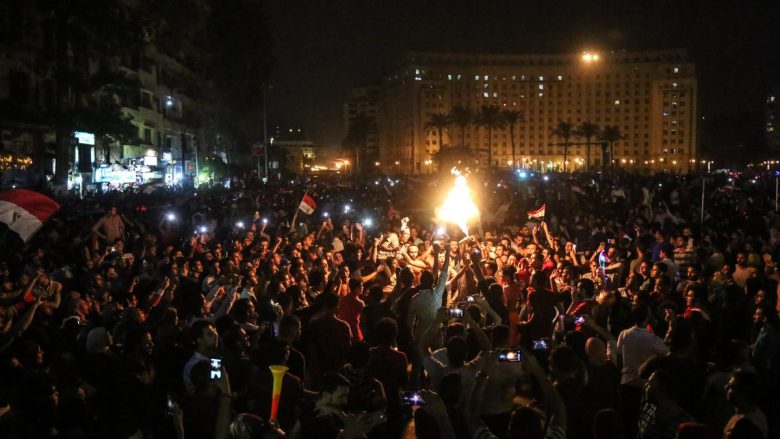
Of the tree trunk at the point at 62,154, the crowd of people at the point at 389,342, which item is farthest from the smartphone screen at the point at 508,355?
the tree trunk at the point at 62,154

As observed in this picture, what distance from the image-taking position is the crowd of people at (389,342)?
4.46 metres

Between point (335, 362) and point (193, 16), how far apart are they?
28.9 metres

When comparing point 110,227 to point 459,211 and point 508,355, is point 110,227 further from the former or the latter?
point 508,355

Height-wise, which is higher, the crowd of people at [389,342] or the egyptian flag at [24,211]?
the egyptian flag at [24,211]

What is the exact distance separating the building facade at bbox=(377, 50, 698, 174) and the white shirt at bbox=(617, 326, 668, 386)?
161822 mm

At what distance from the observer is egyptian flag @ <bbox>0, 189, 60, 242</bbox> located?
8.74 m

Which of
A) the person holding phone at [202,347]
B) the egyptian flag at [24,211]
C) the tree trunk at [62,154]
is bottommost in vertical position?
the person holding phone at [202,347]

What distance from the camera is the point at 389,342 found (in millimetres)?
5562

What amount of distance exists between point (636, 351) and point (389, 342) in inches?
76.9

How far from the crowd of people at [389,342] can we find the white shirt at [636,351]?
0.04 feet

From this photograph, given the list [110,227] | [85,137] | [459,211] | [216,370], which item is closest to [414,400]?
[216,370]

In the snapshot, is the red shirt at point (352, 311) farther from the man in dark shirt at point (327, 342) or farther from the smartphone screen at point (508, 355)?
the smartphone screen at point (508, 355)

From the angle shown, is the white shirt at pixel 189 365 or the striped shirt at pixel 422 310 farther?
the striped shirt at pixel 422 310

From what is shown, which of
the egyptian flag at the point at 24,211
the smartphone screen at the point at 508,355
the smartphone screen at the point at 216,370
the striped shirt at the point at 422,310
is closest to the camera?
the smartphone screen at the point at 216,370
